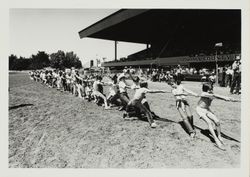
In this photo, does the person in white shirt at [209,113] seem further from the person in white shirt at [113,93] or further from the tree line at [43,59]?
the tree line at [43,59]

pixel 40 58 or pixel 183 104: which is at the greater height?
pixel 40 58

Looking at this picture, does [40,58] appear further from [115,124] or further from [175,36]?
[175,36]

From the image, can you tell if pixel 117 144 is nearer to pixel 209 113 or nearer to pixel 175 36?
pixel 209 113

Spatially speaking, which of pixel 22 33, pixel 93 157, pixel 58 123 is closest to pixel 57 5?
pixel 22 33

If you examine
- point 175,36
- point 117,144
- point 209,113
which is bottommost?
point 117,144

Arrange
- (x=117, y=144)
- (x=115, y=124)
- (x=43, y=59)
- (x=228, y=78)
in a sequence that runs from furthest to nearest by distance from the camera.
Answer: (x=43, y=59) < (x=228, y=78) < (x=115, y=124) < (x=117, y=144)

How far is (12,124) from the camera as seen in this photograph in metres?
6.15

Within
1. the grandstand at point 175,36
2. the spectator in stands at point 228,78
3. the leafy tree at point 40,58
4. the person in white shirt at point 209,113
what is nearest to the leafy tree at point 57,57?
the leafy tree at point 40,58

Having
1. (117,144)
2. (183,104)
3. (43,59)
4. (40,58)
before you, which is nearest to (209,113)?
(183,104)

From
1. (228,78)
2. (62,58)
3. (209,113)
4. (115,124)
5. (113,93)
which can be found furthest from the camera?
(62,58)

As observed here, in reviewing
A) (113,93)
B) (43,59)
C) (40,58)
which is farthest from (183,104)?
(40,58)

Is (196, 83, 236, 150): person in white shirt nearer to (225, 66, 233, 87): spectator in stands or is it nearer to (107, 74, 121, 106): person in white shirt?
(107, 74, 121, 106): person in white shirt

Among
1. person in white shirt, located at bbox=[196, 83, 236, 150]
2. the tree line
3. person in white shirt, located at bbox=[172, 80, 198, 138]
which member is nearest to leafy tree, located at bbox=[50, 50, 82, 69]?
the tree line

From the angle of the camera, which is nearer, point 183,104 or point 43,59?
point 183,104
